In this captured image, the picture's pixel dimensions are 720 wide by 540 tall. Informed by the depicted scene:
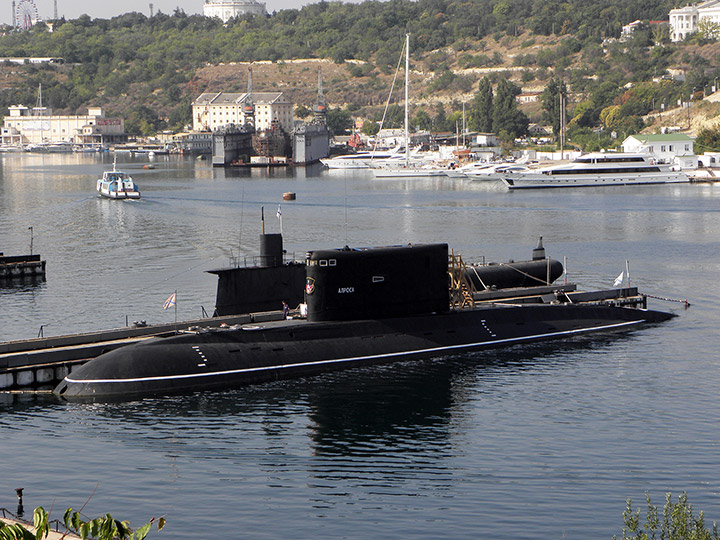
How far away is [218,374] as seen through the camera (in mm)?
37625

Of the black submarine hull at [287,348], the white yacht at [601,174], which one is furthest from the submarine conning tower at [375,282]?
the white yacht at [601,174]

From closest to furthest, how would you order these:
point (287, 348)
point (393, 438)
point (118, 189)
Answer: point (393, 438)
point (287, 348)
point (118, 189)

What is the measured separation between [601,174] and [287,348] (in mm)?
108653

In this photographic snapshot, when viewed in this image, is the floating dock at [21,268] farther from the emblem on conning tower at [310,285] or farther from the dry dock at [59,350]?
the emblem on conning tower at [310,285]

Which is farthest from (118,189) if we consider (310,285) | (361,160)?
(310,285)

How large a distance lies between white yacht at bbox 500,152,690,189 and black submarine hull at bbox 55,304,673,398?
92.9 m

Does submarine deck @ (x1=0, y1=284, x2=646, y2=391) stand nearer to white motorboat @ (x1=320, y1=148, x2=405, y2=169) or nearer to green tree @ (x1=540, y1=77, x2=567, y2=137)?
white motorboat @ (x1=320, y1=148, x2=405, y2=169)

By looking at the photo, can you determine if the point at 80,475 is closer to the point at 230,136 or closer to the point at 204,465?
the point at 204,465

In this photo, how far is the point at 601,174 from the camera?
142 metres

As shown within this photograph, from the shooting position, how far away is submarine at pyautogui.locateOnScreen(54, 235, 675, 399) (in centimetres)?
3681

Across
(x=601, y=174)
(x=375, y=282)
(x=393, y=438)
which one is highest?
(x=601, y=174)

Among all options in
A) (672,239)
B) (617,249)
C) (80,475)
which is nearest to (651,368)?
(80,475)

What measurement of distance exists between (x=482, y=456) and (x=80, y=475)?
11338 mm

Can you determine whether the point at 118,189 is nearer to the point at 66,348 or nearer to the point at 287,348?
the point at 66,348
